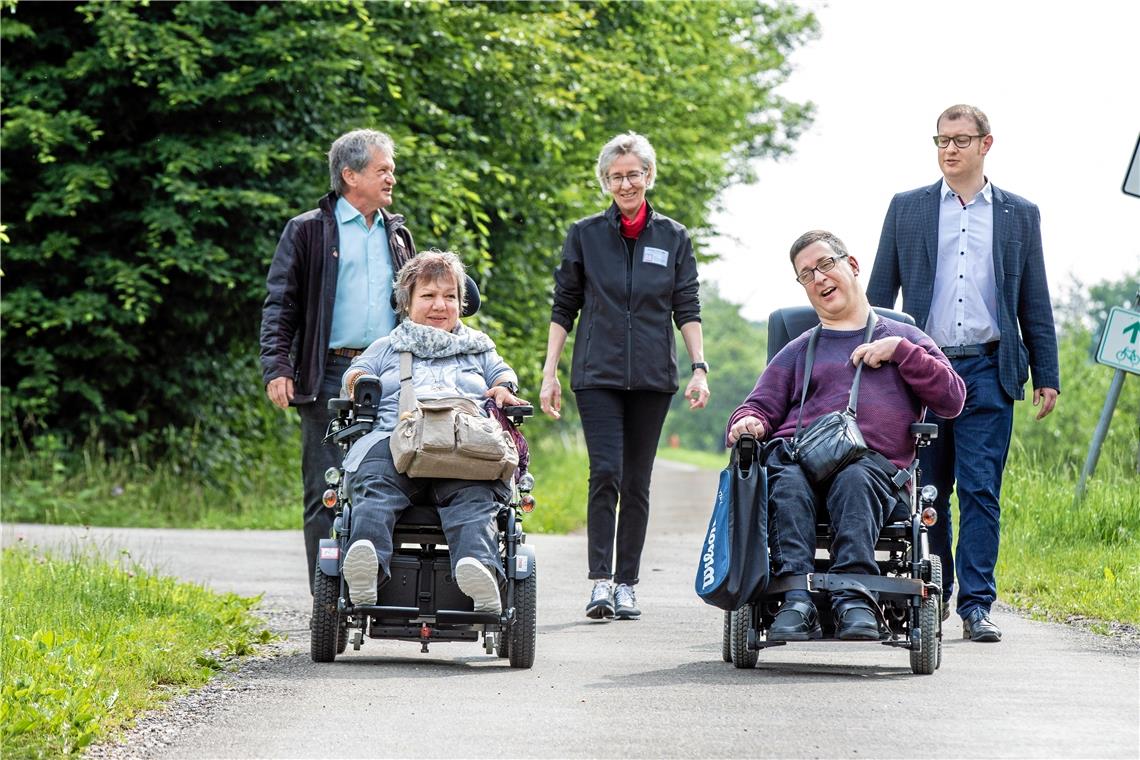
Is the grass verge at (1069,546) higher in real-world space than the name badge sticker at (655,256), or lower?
lower

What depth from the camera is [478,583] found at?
6.30 meters

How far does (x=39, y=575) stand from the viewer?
8516mm

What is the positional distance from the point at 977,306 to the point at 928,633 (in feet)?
6.89

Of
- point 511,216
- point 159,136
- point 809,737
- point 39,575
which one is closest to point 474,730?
point 809,737

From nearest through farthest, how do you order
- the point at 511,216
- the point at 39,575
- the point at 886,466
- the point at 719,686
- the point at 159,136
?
1. the point at 719,686
2. the point at 886,466
3. the point at 39,575
4. the point at 159,136
5. the point at 511,216

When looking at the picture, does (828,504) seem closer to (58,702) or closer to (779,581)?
(779,581)

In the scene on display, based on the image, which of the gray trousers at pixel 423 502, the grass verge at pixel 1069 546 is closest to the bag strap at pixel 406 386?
the gray trousers at pixel 423 502

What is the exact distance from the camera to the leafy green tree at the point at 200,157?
55.8 ft

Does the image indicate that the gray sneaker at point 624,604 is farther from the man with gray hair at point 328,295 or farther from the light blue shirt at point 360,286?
the light blue shirt at point 360,286

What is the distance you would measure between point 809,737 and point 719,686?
3.50 feet

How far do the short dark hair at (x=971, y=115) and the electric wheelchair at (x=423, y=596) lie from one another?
259cm

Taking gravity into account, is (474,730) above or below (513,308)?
below

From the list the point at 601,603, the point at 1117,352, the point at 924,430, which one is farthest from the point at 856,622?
the point at 1117,352

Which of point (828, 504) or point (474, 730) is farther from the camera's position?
point (828, 504)
